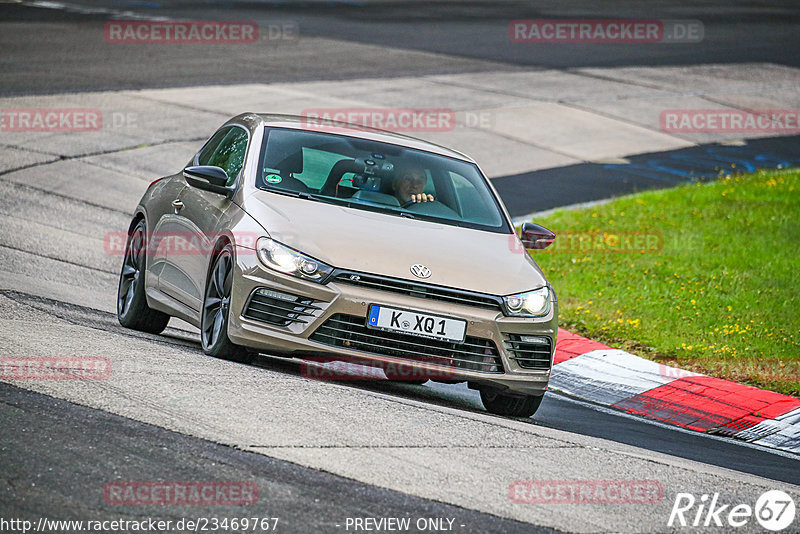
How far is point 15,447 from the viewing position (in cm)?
523

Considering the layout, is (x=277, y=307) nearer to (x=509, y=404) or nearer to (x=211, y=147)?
(x=509, y=404)

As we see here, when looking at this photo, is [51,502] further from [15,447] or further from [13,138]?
[13,138]

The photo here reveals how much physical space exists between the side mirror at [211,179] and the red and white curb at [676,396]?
3.18 meters

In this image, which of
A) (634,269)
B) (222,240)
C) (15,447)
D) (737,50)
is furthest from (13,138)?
(737,50)

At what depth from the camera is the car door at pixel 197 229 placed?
7949 mm

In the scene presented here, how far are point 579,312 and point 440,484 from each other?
598 centimetres

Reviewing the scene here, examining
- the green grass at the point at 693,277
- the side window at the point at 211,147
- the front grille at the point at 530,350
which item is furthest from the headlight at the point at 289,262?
the green grass at the point at 693,277

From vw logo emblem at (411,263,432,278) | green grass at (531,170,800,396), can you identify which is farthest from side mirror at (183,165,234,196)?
green grass at (531,170,800,396)

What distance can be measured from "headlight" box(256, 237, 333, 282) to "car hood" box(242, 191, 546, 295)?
43mm

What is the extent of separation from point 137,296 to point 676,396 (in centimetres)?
410

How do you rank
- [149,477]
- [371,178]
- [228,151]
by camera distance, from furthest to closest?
[228,151]
[371,178]
[149,477]

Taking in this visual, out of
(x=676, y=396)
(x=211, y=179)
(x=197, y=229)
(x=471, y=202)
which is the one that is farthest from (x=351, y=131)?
(x=676, y=396)

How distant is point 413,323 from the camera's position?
7156 mm

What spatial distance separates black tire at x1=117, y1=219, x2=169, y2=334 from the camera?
8.98 m
